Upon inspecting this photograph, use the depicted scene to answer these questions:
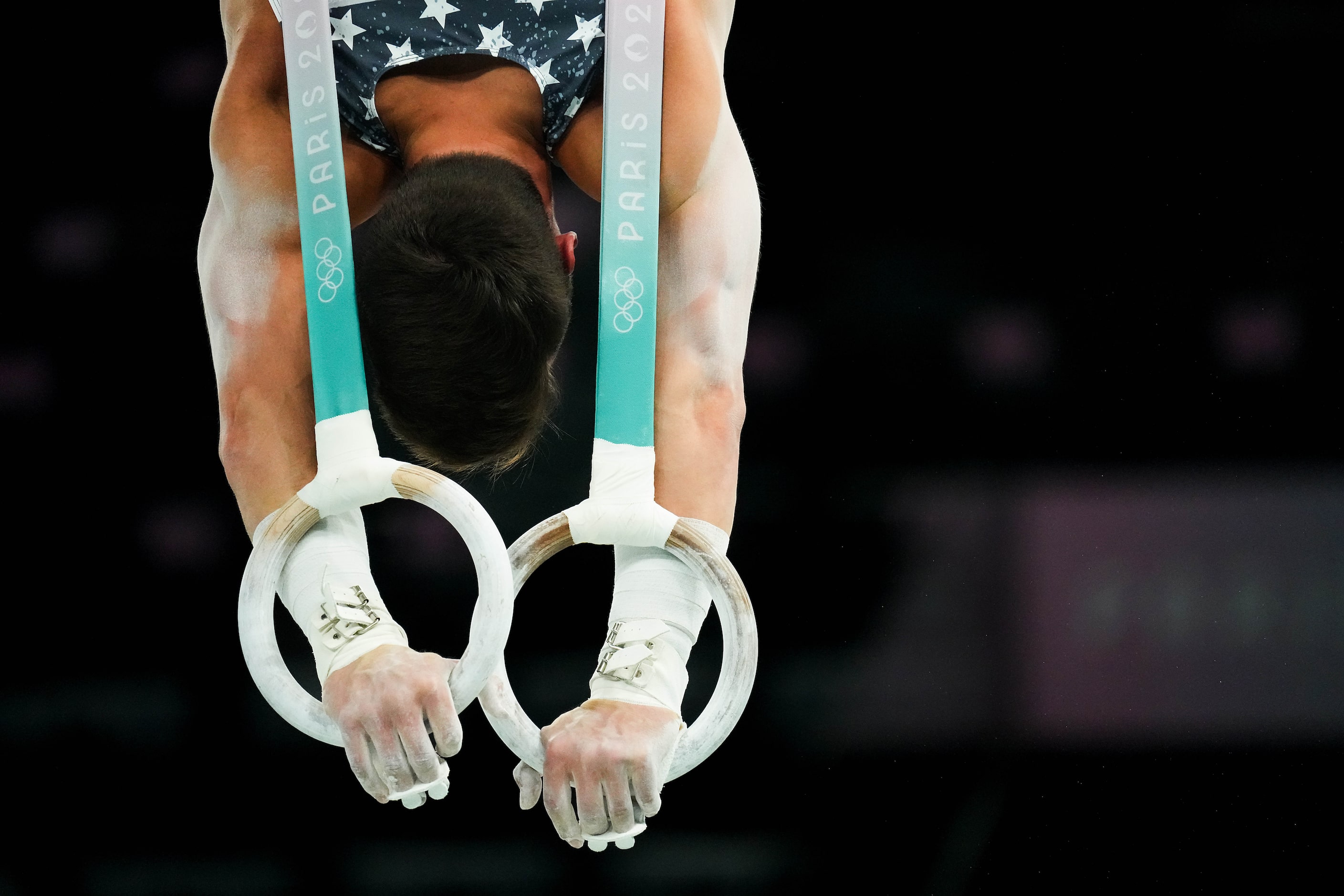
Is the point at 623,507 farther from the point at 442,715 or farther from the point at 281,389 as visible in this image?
the point at 281,389

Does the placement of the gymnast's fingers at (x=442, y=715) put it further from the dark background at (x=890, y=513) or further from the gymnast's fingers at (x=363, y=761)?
the dark background at (x=890, y=513)

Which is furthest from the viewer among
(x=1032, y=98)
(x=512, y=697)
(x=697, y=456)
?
(x=1032, y=98)

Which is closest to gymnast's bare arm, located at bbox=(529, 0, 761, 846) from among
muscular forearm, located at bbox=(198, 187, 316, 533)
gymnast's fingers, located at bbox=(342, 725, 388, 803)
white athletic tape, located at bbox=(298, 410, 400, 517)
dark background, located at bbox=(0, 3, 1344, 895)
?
gymnast's fingers, located at bbox=(342, 725, 388, 803)

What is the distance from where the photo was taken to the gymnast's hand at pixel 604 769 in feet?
5.59

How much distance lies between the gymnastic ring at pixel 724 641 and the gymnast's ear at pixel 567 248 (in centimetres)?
40

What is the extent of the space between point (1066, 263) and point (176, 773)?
2.49m

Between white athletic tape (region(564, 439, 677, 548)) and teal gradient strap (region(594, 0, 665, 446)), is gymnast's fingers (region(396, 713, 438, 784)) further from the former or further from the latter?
teal gradient strap (region(594, 0, 665, 446))

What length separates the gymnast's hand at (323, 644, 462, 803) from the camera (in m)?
1.67

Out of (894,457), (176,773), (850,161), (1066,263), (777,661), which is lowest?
(176,773)

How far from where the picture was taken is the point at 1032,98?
3.06 meters

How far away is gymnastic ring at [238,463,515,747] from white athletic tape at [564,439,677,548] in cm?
13

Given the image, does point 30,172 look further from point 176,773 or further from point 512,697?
point 512,697

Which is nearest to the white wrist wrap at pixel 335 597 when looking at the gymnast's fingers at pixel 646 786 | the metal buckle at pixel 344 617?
the metal buckle at pixel 344 617

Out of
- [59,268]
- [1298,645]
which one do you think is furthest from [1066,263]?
[59,268]
